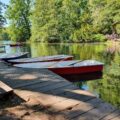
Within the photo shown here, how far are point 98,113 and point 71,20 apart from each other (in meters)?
36.7

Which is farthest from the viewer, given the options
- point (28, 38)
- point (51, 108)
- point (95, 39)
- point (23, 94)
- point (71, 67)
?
point (28, 38)

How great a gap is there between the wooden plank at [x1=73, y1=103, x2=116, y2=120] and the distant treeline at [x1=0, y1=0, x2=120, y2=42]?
29871 millimetres

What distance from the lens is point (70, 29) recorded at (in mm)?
39594

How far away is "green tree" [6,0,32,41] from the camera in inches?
1939

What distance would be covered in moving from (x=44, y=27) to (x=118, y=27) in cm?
1318

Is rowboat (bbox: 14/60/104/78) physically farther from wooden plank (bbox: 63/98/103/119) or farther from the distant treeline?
the distant treeline

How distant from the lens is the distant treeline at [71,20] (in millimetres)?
34438

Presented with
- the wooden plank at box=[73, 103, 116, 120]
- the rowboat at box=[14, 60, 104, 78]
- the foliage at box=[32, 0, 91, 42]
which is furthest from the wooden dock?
the foliage at box=[32, 0, 91, 42]

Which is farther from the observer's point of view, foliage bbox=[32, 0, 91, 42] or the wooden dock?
foliage bbox=[32, 0, 91, 42]

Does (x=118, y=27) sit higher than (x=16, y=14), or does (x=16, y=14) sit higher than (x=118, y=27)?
(x=16, y=14)

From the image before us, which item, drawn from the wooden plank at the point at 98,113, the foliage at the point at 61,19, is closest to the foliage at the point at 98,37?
the foliage at the point at 61,19

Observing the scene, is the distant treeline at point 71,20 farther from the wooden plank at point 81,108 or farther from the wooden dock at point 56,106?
the wooden plank at point 81,108

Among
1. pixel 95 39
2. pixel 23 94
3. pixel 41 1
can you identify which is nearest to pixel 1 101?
pixel 23 94

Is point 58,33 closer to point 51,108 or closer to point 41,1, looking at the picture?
point 41,1
